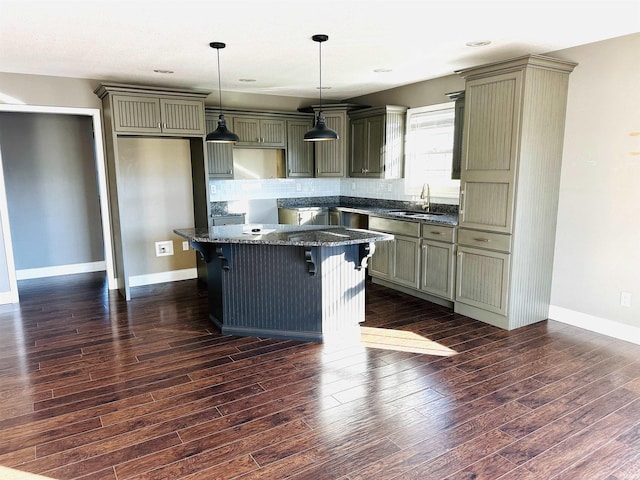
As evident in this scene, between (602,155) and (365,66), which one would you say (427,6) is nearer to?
(365,66)

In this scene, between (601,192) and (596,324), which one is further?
(596,324)

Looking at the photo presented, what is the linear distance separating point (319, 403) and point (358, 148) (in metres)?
4.13

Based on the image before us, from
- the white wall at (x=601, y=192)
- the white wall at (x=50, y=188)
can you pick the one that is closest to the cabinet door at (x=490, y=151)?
the white wall at (x=601, y=192)

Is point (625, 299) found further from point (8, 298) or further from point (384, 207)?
point (8, 298)

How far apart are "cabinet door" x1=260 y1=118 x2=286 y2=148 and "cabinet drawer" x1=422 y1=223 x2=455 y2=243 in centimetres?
259

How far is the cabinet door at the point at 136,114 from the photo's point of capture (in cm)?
474

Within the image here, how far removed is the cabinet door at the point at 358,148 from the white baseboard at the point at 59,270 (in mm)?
3925

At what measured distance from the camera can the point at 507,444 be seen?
2.31 m

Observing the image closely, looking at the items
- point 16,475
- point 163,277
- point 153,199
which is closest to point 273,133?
point 153,199

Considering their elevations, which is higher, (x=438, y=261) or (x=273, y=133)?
(x=273, y=133)

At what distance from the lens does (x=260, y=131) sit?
237 inches

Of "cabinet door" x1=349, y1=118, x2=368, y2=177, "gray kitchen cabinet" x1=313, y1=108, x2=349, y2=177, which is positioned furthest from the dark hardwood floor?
"gray kitchen cabinet" x1=313, y1=108, x2=349, y2=177

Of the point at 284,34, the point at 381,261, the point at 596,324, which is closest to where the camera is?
the point at 284,34

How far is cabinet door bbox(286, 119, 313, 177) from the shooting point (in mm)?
6277
